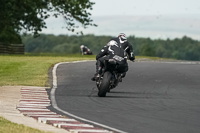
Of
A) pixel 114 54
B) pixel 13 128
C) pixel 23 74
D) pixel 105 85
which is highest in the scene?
pixel 114 54

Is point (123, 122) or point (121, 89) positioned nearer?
point (123, 122)

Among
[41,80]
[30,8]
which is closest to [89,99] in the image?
[41,80]

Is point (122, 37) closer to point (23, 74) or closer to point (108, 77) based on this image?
point (108, 77)

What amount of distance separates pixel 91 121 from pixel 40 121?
3.07 feet

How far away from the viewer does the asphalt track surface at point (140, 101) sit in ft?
41.3

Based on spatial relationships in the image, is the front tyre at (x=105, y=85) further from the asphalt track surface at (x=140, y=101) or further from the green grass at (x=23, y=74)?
the green grass at (x=23, y=74)

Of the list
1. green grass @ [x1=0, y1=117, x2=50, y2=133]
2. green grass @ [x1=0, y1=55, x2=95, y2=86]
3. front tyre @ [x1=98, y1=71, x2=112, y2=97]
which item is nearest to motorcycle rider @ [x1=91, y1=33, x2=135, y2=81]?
front tyre @ [x1=98, y1=71, x2=112, y2=97]

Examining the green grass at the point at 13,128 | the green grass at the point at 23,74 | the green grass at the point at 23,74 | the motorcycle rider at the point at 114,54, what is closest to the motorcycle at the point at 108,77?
the motorcycle rider at the point at 114,54

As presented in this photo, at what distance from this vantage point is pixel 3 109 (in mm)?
14641

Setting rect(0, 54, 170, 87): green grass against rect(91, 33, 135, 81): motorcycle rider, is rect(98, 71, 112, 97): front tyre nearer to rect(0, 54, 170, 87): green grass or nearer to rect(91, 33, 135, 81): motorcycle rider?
rect(91, 33, 135, 81): motorcycle rider

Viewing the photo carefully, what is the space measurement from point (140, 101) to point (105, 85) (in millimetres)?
1261

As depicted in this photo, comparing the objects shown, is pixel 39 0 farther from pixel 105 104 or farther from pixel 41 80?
pixel 105 104

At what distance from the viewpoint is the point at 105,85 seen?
58.7 ft

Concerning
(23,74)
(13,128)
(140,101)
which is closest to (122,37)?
(140,101)
